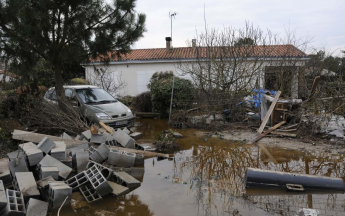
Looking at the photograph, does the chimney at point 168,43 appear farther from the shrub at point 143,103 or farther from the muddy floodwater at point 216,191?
the muddy floodwater at point 216,191

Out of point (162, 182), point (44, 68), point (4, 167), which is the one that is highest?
point (44, 68)

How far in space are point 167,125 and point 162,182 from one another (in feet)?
20.8

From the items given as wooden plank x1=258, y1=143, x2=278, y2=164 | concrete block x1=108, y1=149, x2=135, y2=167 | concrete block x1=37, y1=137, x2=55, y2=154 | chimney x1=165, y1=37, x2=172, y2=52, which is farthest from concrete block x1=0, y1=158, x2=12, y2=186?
chimney x1=165, y1=37, x2=172, y2=52

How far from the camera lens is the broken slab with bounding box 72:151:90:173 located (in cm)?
564

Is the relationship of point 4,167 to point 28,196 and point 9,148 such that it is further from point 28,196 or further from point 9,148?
point 9,148

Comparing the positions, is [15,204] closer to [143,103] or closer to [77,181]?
[77,181]

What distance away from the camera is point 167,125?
1180 centimetres

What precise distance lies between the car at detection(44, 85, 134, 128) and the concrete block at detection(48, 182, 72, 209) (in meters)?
4.91

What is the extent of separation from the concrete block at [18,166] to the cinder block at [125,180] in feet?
5.35

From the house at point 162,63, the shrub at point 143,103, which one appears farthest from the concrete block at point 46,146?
the shrub at point 143,103

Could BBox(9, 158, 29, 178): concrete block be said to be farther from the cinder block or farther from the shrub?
the shrub

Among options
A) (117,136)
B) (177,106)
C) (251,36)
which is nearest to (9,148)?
(117,136)

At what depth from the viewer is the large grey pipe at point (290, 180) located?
4895mm

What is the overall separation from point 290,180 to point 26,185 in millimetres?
4519
